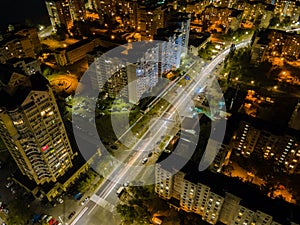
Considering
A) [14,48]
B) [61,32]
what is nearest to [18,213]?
[14,48]

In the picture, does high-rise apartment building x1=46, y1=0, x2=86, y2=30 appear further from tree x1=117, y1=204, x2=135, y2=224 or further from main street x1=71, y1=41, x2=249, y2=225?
tree x1=117, y1=204, x2=135, y2=224

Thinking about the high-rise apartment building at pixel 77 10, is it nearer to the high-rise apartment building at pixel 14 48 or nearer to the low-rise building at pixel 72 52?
the low-rise building at pixel 72 52

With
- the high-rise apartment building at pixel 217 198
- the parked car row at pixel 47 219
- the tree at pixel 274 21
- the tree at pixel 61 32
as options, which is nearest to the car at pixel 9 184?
the parked car row at pixel 47 219

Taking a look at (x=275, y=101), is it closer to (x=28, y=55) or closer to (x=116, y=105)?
(x=116, y=105)

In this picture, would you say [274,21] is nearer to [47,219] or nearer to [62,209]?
[62,209]

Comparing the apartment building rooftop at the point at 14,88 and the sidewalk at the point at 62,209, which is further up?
the apartment building rooftop at the point at 14,88
